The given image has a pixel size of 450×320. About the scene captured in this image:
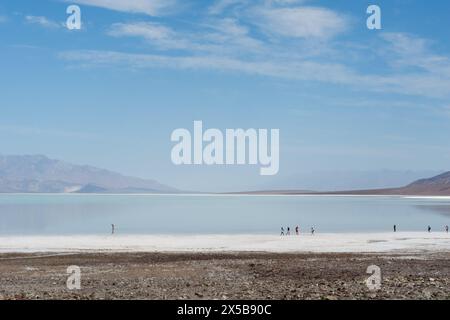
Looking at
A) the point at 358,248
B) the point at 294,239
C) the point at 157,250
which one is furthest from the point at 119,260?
the point at 294,239

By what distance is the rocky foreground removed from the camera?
57.3ft

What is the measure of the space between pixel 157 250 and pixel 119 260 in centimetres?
749

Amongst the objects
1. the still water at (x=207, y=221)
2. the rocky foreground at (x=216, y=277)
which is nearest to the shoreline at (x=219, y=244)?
the rocky foreground at (x=216, y=277)

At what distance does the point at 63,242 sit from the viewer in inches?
1844

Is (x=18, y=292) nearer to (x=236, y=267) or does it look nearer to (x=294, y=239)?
(x=236, y=267)

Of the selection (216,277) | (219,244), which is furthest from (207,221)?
(216,277)

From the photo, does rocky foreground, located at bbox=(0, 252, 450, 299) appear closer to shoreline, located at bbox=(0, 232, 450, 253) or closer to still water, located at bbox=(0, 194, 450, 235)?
shoreline, located at bbox=(0, 232, 450, 253)

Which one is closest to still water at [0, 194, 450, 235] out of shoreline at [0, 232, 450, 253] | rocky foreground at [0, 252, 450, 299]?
shoreline at [0, 232, 450, 253]

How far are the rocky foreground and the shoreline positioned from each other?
3793 mm

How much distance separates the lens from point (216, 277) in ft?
75.0

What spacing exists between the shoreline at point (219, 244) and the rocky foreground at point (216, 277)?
3793 mm

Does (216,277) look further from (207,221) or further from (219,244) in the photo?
(207,221)
